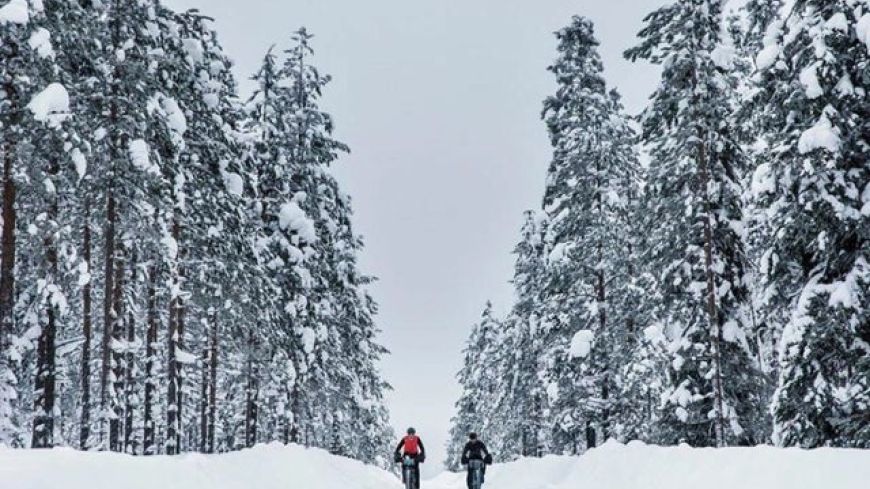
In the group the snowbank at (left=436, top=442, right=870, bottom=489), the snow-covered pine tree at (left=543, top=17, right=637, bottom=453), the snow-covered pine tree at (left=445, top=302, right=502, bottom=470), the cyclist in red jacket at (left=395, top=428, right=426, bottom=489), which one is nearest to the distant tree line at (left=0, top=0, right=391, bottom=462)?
the cyclist in red jacket at (left=395, top=428, right=426, bottom=489)

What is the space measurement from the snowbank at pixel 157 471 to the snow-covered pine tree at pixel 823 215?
10348 millimetres

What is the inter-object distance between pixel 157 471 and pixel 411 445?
1065cm

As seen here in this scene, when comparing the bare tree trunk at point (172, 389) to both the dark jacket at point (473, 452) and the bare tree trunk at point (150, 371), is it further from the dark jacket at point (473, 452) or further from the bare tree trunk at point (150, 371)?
the dark jacket at point (473, 452)

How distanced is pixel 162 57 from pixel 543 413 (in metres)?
31.9

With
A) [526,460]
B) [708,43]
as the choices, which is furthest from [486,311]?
[708,43]

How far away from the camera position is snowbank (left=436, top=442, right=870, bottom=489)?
355 inches

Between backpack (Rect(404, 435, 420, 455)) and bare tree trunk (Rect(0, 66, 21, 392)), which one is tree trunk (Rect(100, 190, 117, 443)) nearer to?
bare tree trunk (Rect(0, 66, 21, 392))

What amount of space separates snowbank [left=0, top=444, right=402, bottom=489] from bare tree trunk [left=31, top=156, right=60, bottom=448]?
537cm

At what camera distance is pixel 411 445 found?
67.9 ft

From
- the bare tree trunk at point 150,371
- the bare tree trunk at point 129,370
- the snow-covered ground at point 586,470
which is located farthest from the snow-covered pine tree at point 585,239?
the bare tree trunk at point 129,370

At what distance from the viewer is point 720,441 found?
68.3 feet

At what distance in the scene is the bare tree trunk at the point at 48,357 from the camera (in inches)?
714

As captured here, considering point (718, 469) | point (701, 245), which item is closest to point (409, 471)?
point (701, 245)

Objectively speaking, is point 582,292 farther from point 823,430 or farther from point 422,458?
point 823,430
